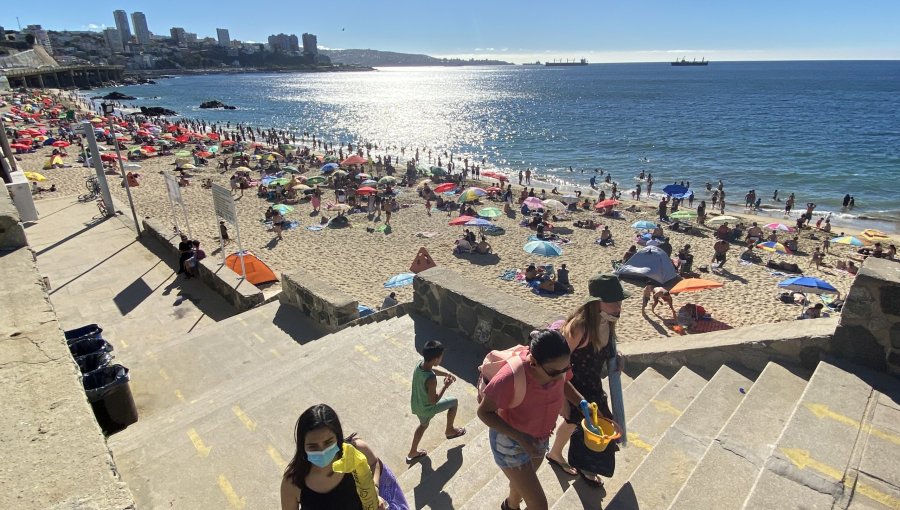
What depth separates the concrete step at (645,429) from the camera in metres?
3.20

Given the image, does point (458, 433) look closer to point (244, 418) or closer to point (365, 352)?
point (365, 352)

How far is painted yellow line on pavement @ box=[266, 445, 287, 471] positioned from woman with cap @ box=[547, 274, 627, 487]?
8.23ft

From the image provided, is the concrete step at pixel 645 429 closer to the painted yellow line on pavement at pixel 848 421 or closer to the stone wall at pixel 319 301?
the painted yellow line on pavement at pixel 848 421

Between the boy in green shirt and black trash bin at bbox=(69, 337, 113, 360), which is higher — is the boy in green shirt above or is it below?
above

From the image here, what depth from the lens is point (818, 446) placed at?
3145mm

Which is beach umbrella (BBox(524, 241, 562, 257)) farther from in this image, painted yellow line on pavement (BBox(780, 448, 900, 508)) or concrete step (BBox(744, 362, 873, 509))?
painted yellow line on pavement (BBox(780, 448, 900, 508))

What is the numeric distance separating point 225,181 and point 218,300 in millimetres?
21676

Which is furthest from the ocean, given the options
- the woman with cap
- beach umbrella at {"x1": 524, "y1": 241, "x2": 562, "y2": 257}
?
the woman with cap

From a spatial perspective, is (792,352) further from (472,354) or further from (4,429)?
(4,429)

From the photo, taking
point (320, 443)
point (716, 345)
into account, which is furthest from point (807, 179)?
point (320, 443)

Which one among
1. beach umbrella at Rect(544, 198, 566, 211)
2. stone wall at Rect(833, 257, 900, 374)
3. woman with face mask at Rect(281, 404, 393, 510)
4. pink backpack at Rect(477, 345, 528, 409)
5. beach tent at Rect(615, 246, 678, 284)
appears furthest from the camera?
beach umbrella at Rect(544, 198, 566, 211)

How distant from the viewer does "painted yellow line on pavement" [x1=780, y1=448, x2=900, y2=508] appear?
2.76 metres

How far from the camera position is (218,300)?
9.41 metres

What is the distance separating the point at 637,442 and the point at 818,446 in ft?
3.68
